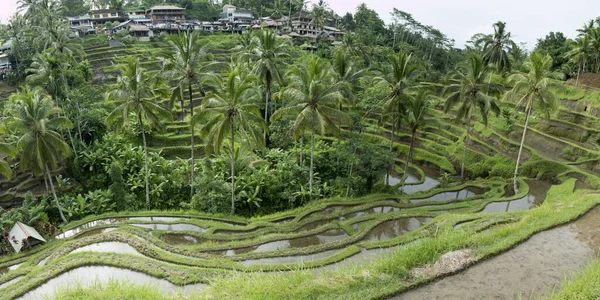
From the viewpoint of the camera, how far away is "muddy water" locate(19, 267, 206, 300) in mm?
11297

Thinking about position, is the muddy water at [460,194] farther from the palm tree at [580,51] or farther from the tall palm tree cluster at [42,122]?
the palm tree at [580,51]

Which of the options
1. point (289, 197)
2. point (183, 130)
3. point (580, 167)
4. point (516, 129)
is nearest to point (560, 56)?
point (516, 129)

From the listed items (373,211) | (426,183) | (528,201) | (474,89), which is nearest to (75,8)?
(426,183)

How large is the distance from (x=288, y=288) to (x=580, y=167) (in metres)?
27.6

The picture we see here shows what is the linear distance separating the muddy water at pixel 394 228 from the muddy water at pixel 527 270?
5.60m

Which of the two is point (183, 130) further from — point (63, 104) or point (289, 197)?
point (289, 197)

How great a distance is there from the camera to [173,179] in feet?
79.1

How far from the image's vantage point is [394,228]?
17.4m

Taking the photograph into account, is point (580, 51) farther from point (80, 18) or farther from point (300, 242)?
point (80, 18)

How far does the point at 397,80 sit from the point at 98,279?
65.5 ft

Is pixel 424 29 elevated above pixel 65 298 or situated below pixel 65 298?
above

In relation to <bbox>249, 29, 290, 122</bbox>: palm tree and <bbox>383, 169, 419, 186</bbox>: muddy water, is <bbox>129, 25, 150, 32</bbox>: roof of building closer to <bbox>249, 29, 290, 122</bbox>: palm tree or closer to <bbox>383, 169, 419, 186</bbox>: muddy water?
<bbox>249, 29, 290, 122</bbox>: palm tree

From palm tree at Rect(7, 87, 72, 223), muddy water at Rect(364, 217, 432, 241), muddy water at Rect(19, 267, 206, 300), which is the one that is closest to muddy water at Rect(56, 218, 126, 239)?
palm tree at Rect(7, 87, 72, 223)

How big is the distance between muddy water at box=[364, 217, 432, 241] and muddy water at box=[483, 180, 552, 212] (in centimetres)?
492
